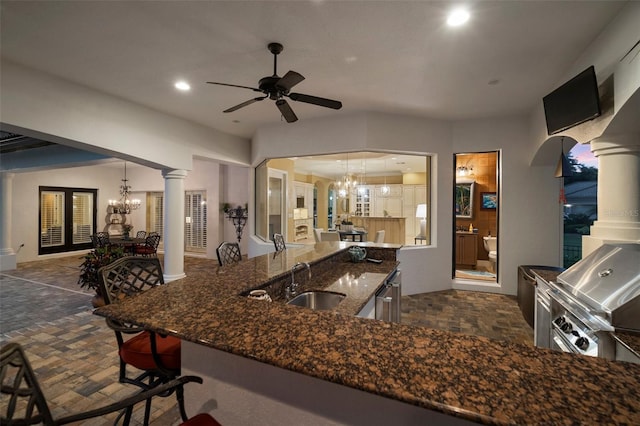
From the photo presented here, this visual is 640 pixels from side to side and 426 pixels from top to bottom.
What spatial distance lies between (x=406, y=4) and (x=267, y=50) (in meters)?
1.30

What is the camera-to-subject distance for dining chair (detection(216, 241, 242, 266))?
299 centimetres

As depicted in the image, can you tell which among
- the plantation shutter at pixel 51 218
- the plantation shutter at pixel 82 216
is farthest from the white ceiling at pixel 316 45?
the plantation shutter at pixel 82 216

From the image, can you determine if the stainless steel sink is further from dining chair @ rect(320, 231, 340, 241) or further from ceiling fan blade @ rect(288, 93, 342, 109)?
dining chair @ rect(320, 231, 340, 241)

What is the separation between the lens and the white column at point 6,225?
21.6 ft

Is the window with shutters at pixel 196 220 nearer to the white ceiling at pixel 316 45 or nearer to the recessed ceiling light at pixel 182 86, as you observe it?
the white ceiling at pixel 316 45

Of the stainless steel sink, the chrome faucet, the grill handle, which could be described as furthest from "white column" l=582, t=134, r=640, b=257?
the chrome faucet

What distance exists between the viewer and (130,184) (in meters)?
9.35

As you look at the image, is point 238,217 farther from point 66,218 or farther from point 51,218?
point 51,218

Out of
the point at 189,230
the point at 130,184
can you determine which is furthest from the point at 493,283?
the point at 130,184

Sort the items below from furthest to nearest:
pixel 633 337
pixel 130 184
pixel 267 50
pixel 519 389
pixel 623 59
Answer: pixel 130 184 → pixel 267 50 → pixel 623 59 → pixel 633 337 → pixel 519 389

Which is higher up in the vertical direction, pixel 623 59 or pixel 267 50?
pixel 267 50

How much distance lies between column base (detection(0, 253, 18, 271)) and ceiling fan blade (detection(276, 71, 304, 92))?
27.2 feet

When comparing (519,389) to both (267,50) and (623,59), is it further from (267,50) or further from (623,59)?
(267,50)

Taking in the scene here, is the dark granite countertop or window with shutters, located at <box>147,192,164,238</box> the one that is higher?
window with shutters, located at <box>147,192,164,238</box>
